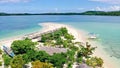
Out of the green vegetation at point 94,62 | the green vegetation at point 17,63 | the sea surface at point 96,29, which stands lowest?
the sea surface at point 96,29

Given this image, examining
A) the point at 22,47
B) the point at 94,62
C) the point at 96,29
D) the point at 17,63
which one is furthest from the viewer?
the point at 96,29

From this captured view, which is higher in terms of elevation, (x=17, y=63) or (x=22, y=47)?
(x=22, y=47)

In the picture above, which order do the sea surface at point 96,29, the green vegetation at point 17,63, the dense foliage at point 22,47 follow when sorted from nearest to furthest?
the green vegetation at point 17,63 → the dense foliage at point 22,47 → the sea surface at point 96,29

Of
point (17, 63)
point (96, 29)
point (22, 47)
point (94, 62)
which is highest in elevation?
point (22, 47)

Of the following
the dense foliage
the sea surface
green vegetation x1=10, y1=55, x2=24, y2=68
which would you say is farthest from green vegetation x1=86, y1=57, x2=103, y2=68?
the dense foliage

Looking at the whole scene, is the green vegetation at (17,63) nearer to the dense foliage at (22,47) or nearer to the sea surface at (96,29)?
Answer: the dense foliage at (22,47)

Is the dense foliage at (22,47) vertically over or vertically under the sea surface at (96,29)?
over

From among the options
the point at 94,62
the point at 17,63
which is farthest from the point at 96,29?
the point at 17,63

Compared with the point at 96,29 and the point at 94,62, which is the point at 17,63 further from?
the point at 96,29

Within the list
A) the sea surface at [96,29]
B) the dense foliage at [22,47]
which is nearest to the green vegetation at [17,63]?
the dense foliage at [22,47]

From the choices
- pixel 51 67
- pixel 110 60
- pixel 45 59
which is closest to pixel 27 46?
pixel 45 59

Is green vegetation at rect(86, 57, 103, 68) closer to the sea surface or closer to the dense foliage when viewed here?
the sea surface
